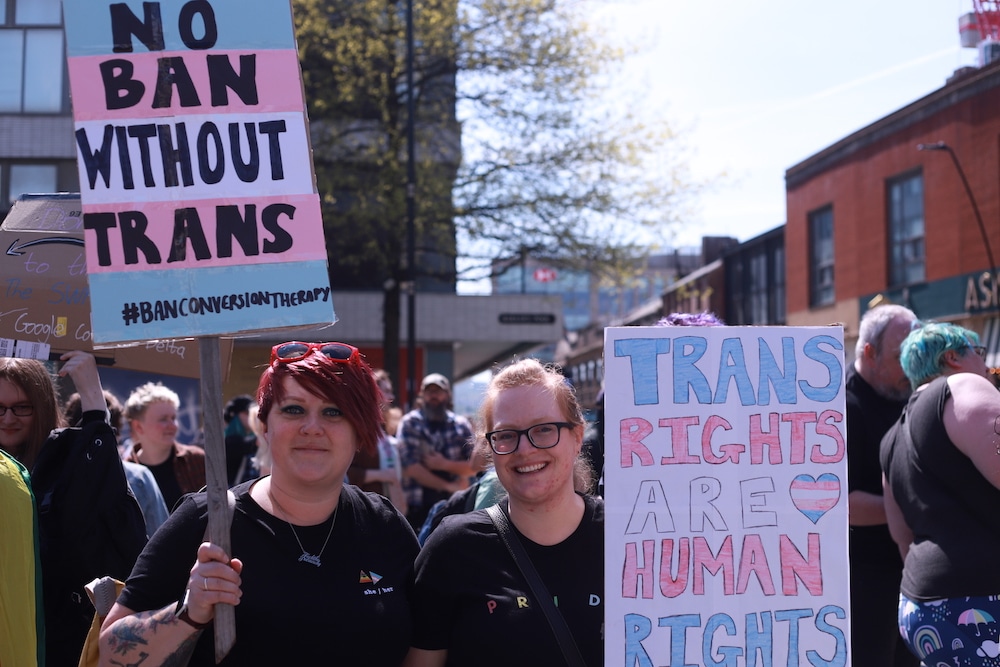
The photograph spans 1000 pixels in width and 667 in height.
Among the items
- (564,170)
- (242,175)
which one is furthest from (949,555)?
(564,170)

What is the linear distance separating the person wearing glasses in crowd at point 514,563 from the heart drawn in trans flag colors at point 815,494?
21.6 inches

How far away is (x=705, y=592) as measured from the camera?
2814 mm

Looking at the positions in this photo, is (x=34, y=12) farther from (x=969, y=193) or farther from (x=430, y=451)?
(x=969, y=193)

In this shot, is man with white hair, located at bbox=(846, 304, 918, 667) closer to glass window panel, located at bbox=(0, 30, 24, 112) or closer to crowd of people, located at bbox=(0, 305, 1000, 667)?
crowd of people, located at bbox=(0, 305, 1000, 667)

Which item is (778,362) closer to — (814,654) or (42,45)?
(814,654)

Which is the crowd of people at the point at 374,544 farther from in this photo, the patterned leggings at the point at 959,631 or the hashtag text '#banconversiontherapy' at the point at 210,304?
the hashtag text '#banconversiontherapy' at the point at 210,304

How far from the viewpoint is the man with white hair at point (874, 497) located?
4.44 metres

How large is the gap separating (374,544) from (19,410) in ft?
5.01

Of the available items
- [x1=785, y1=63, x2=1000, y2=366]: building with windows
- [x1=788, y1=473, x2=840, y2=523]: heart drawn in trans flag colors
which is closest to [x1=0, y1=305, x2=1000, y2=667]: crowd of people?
[x1=788, y1=473, x2=840, y2=523]: heart drawn in trans flag colors

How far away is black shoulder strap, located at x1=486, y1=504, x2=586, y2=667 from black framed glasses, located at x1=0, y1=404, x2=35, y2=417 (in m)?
1.74

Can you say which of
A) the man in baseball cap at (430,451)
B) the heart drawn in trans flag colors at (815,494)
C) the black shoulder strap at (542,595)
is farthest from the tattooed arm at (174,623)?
the man in baseball cap at (430,451)

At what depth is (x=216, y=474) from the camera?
8.40ft

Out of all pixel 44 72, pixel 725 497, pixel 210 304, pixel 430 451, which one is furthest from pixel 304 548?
pixel 44 72

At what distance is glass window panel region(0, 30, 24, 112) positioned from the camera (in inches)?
834
